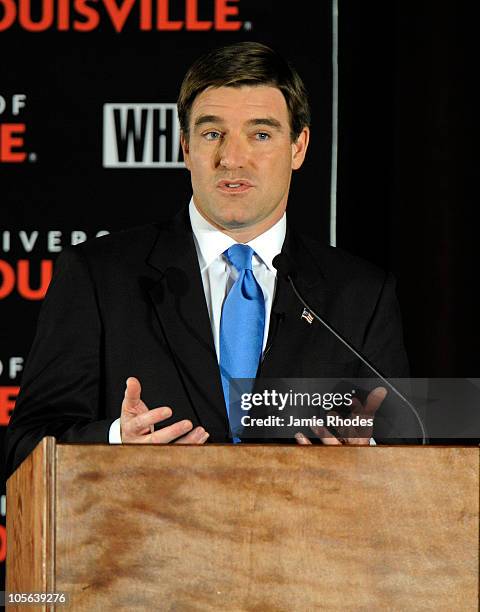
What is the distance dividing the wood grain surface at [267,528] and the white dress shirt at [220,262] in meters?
0.84

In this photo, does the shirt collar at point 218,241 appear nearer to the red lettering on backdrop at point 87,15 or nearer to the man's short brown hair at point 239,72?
the man's short brown hair at point 239,72

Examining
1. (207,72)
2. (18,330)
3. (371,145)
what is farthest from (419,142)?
(18,330)

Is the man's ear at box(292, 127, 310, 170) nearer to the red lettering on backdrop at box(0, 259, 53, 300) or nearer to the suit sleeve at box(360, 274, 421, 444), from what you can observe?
the suit sleeve at box(360, 274, 421, 444)

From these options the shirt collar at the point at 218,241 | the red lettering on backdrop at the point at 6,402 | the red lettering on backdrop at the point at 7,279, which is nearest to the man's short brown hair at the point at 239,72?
the shirt collar at the point at 218,241

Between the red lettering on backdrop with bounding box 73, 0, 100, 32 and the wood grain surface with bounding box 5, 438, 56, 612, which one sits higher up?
the red lettering on backdrop with bounding box 73, 0, 100, 32

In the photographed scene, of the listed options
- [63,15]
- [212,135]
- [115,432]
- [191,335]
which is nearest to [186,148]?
[212,135]

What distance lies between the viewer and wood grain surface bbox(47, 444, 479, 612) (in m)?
1.38

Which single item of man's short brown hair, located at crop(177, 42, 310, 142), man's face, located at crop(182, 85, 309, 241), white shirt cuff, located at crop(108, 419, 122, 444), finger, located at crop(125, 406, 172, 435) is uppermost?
man's short brown hair, located at crop(177, 42, 310, 142)

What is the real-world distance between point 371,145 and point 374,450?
1675 mm

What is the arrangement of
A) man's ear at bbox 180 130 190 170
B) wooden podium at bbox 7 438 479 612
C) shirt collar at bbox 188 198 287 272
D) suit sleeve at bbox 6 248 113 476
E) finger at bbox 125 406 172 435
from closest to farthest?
wooden podium at bbox 7 438 479 612 < finger at bbox 125 406 172 435 < suit sleeve at bbox 6 248 113 476 < shirt collar at bbox 188 198 287 272 < man's ear at bbox 180 130 190 170

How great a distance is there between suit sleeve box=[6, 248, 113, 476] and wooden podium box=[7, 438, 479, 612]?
65cm

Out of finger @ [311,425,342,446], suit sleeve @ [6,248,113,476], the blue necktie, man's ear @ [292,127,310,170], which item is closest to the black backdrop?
man's ear @ [292,127,310,170]

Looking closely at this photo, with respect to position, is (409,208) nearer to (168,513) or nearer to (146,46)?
(146,46)

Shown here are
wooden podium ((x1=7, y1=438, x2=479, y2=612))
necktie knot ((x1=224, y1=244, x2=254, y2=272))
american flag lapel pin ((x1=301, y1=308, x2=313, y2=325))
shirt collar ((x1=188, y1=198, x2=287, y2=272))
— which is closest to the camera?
wooden podium ((x1=7, y1=438, x2=479, y2=612))
